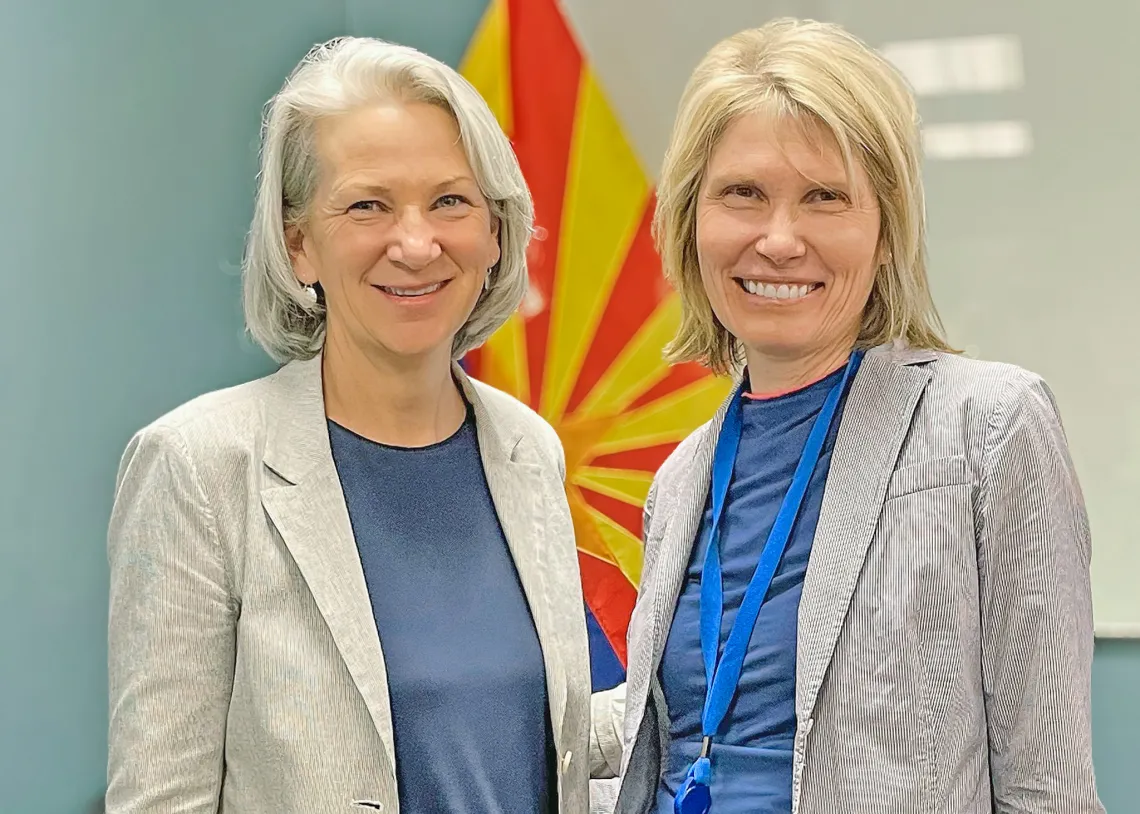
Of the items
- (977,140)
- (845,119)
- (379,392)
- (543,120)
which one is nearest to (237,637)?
(379,392)

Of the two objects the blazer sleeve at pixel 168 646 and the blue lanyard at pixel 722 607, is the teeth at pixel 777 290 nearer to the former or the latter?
the blue lanyard at pixel 722 607

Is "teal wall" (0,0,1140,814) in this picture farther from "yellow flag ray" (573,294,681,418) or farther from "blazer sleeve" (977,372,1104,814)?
"blazer sleeve" (977,372,1104,814)

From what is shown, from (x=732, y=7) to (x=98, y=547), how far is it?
1.67 m

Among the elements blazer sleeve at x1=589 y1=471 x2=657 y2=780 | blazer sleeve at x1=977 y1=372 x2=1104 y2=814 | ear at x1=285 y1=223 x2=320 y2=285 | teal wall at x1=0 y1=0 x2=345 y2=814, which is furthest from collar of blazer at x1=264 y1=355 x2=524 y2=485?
teal wall at x1=0 y1=0 x2=345 y2=814

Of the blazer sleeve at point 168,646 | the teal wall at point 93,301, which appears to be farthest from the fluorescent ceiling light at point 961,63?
the blazer sleeve at point 168,646

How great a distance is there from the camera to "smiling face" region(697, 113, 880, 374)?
1.47m

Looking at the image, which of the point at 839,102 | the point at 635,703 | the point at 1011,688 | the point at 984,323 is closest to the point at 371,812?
the point at 635,703

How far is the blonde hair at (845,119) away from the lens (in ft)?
4.80

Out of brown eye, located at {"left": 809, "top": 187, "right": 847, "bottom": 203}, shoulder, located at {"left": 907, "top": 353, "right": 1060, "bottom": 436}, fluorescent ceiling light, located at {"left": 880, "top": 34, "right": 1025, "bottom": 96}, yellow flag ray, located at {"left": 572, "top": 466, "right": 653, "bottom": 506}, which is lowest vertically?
yellow flag ray, located at {"left": 572, "top": 466, "right": 653, "bottom": 506}

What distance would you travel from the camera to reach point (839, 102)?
1.45 meters

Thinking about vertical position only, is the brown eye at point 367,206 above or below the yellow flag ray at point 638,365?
above

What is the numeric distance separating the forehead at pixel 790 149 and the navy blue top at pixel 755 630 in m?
0.24

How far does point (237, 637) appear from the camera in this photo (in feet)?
4.98

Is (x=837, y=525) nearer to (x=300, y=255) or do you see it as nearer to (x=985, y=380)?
(x=985, y=380)
